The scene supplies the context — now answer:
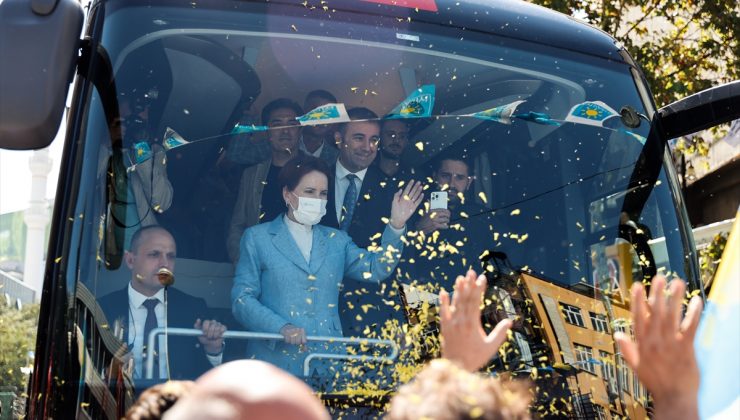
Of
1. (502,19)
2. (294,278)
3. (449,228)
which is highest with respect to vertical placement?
(502,19)

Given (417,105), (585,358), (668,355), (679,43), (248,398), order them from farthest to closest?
(679,43) < (417,105) < (585,358) < (668,355) < (248,398)

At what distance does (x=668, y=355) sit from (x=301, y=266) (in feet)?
5.70

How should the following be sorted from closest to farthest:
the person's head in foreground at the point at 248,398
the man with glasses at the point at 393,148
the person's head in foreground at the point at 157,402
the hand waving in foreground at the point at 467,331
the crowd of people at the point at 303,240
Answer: the person's head in foreground at the point at 248,398, the person's head in foreground at the point at 157,402, the hand waving in foreground at the point at 467,331, the crowd of people at the point at 303,240, the man with glasses at the point at 393,148

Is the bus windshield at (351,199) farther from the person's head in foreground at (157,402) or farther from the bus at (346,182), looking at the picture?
the person's head in foreground at (157,402)

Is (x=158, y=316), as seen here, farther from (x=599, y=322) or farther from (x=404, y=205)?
(x=599, y=322)

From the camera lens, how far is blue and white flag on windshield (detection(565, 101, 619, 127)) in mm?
3934

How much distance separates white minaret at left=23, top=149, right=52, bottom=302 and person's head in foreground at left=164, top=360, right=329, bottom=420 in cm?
273

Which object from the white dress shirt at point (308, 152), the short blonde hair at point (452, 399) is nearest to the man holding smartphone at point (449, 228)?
the white dress shirt at point (308, 152)

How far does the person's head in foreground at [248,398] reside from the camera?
1.27 m

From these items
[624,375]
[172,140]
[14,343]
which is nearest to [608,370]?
[624,375]

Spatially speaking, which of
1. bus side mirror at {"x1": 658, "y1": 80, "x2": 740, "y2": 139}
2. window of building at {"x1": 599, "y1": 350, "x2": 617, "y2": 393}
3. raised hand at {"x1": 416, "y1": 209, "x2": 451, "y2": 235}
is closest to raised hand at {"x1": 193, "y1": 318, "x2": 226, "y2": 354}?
raised hand at {"x1": 416, "y1": 209, "x2": 451, "y2": 235}

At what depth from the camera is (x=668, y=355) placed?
1.83 meters

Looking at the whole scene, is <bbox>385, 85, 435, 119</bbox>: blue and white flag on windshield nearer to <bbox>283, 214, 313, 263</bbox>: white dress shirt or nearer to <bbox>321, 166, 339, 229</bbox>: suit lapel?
<bbox>321, 166, 339, 229</bbox>: suit lapel

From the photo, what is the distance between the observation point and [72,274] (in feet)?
10.2
